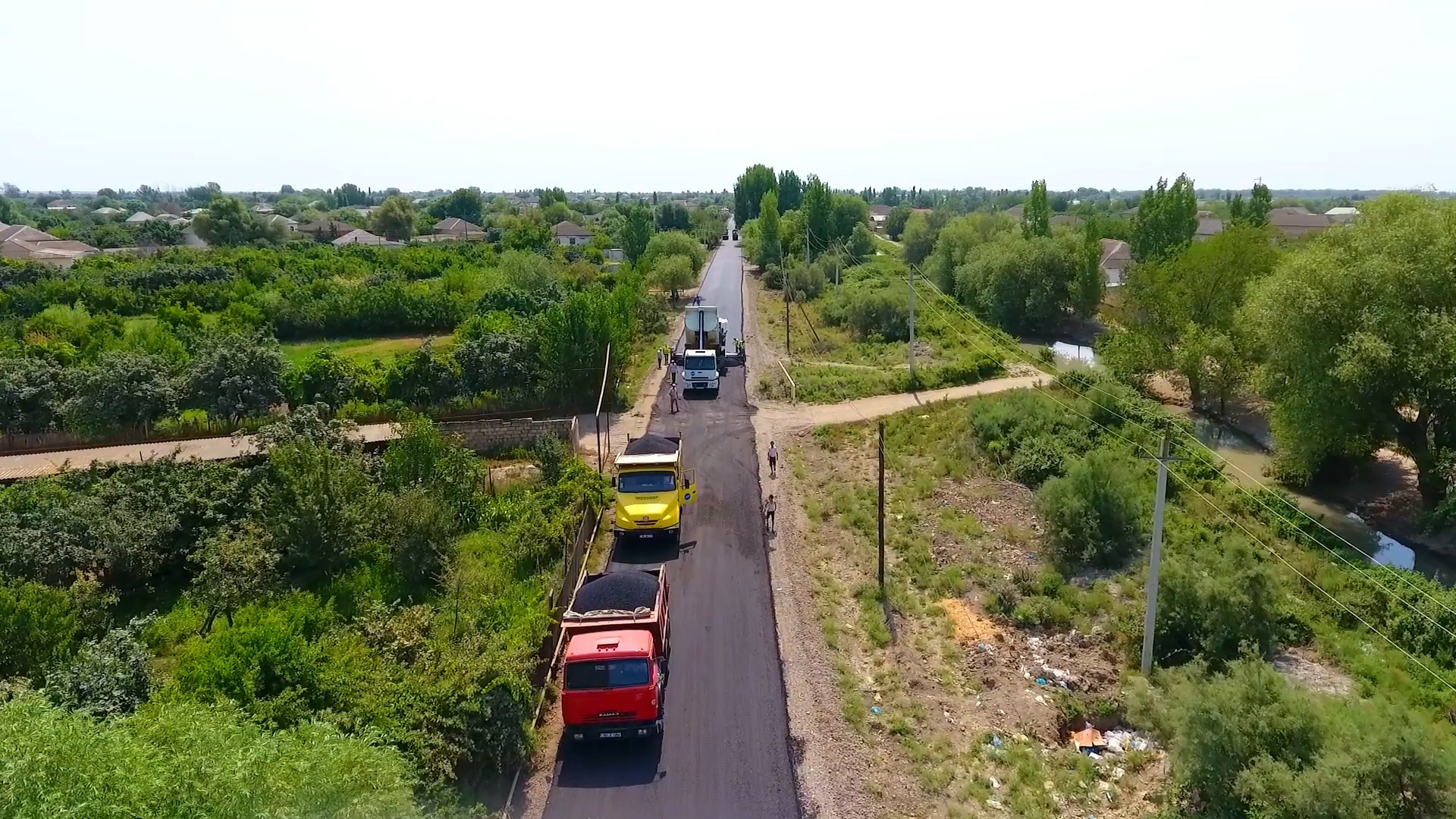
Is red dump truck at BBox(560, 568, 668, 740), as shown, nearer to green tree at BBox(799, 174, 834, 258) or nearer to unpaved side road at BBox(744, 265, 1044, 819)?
unpaved side road at BBox(744, 265, 1044, 819)

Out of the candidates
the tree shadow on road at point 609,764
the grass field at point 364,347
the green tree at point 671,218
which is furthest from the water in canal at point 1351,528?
the green tree at point 671,218

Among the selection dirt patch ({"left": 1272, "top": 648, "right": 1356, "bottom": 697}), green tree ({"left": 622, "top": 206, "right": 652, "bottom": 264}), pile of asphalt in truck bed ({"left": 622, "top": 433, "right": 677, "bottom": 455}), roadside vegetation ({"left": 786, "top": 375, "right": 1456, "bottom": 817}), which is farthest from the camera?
green tree ({"left": 622, "top": 206, "right": 652, "bottom": 264})

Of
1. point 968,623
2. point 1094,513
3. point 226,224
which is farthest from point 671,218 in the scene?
point 968,623

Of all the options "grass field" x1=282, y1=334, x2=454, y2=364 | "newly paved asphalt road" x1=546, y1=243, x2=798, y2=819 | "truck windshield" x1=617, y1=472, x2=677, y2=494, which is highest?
"grass field" x1=282, y1=334, x2=454, y2=364

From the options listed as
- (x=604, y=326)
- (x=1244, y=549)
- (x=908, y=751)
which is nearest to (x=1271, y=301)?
(x=1244, y=549)

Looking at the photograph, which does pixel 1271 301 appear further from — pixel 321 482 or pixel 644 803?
pixel 321 482

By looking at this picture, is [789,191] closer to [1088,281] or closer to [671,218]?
[671,218]

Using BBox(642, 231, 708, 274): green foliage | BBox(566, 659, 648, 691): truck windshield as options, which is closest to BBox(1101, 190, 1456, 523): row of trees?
BBox(566, 659, 648, 691): truck windshield
